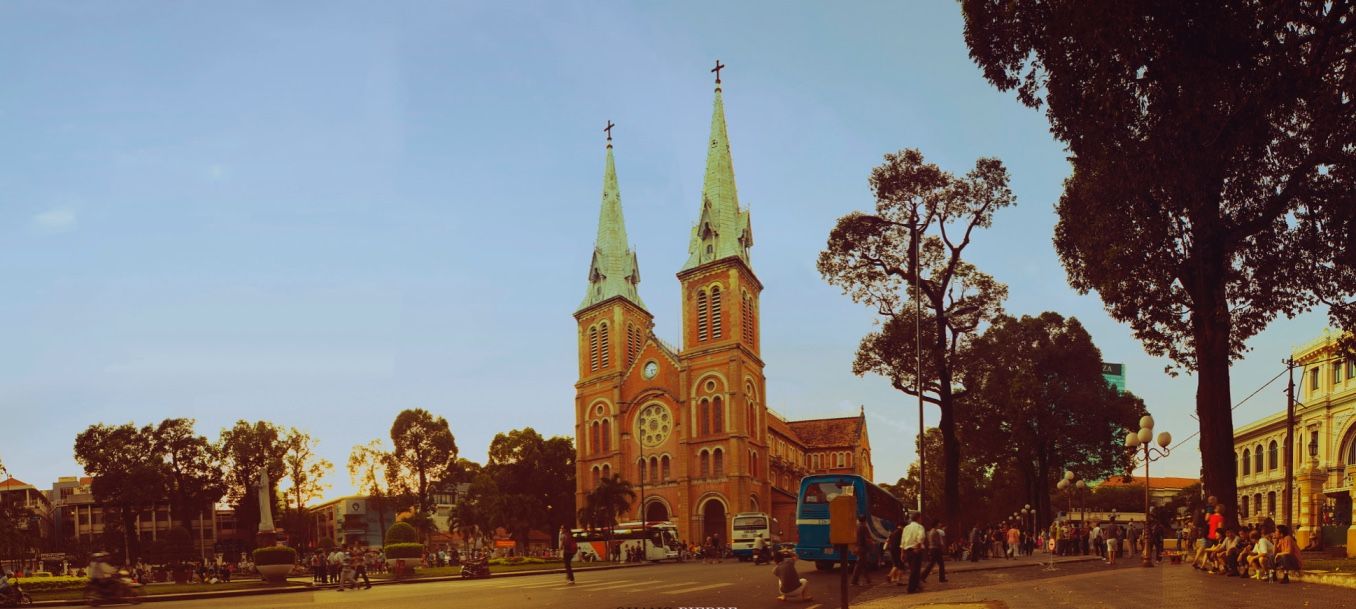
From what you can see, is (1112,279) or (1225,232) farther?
(1112,279)

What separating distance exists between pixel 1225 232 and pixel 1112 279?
217 cm

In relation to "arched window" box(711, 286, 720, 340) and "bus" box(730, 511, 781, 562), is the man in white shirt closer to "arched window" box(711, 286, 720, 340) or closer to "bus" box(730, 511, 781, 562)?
"bus" box(730, 511, 781, 562)

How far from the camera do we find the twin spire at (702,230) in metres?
75.4

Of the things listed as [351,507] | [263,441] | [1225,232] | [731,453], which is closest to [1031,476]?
[731,453]

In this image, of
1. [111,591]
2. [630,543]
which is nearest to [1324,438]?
[630,543]

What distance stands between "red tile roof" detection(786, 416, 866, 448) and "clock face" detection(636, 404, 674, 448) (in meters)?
32.2

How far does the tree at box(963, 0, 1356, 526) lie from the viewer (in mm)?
16156

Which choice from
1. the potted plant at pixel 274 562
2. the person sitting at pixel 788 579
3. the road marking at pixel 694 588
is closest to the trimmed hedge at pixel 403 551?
the potted plant at pixel 274 562

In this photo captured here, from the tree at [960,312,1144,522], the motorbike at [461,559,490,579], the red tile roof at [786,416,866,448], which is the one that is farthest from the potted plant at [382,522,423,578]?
the red tile roof at [786,416,866,448]

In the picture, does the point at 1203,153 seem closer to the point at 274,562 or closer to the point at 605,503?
the point at 274,562

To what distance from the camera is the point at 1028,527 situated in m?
63.2

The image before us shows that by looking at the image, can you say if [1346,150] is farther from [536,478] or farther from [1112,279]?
[536,478]

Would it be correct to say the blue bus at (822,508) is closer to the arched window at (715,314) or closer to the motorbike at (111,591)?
the motorbike at (111,591)

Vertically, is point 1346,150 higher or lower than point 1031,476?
higher
